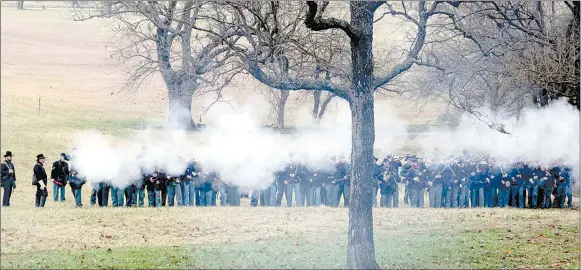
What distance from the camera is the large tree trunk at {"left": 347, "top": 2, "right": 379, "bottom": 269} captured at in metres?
15.2

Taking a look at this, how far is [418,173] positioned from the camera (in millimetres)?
25656

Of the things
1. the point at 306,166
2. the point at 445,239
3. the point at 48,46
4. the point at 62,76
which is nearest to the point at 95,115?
the point at 62,76

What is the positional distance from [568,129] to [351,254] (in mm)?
15055

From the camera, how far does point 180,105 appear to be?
3622 centimetres

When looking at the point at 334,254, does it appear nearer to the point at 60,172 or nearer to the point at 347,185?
the point at 347,185

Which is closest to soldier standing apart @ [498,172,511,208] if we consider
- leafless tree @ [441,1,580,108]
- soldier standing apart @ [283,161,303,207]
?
leafless tree @ [441,1,580,108]

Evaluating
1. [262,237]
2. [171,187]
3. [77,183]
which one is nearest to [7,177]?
[77,183]

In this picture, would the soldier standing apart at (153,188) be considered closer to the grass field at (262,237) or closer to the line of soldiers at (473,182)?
the grass field at (262,237)

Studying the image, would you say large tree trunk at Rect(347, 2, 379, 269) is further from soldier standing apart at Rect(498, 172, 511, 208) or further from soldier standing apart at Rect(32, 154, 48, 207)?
soldier standing apart at Rect(32, 154, 48, 207)

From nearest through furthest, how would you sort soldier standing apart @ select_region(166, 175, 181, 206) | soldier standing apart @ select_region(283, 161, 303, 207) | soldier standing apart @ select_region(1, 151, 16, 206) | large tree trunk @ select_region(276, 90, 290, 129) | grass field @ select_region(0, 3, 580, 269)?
grass field @ select_region(0, 3, 580, 269) < soldier standing apart @ select_region(1, 151, 16, 206) < soldier standing apart @ select_region(166, 175, 181, 206) < soldier standing apart @ select_region(283, 161, 303, 207) < large tree trunk @ select_region(276, 90, 290, 129)

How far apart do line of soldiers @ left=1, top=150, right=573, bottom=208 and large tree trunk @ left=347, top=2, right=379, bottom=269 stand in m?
9.57

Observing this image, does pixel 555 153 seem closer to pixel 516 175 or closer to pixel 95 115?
pixel 516 175

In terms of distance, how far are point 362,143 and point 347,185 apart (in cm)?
1023

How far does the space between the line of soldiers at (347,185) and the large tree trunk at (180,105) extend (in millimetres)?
8980
